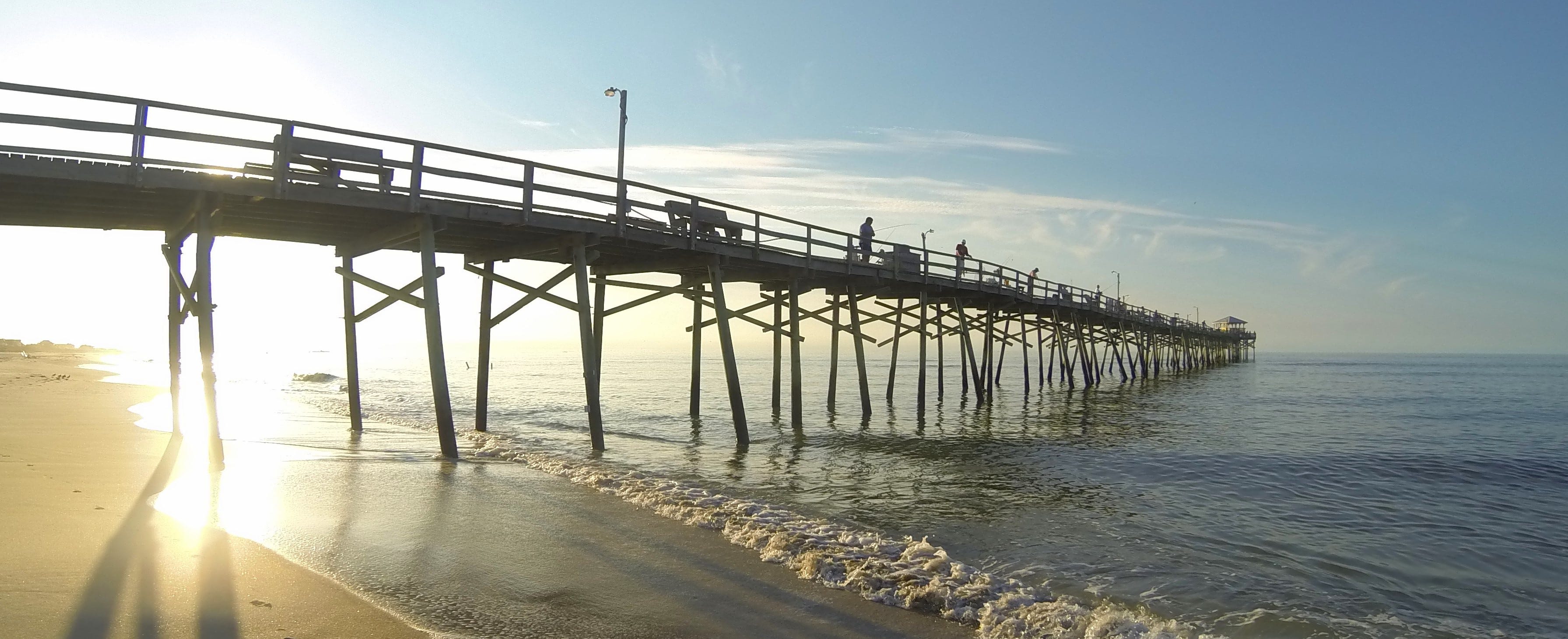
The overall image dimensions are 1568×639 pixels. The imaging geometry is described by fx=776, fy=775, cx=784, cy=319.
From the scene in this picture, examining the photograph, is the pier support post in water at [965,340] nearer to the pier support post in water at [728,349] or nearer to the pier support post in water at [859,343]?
the pier support post in water at [859,343]

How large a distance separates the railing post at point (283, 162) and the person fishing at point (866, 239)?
1304cm

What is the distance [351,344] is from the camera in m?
13.9

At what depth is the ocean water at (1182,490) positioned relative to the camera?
681cm

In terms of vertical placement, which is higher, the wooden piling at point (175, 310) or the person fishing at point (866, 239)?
the person fishing at point (866, 239)

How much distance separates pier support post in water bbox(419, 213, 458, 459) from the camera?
11.2 metres

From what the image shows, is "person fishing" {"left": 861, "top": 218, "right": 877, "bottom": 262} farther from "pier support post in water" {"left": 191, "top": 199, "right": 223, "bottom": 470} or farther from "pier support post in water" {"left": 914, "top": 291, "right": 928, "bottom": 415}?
"pier support post in water" {"left": 191, "top": 199, "right": 223, "bottom": 470}

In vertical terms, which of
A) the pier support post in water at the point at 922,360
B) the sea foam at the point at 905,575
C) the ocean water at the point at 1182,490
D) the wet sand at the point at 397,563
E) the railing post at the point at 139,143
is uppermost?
the railing post at the point at 139,143

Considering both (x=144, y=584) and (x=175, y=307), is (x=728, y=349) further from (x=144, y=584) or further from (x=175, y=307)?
(x=144, y=584)

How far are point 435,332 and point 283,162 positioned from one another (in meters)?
2.98

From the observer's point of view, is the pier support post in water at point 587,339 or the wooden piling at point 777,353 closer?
the pier support post in water at point 587,339

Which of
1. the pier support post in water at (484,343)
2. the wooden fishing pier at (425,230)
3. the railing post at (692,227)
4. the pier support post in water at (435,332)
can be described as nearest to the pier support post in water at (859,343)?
the wooden fishing pier at (425,230)

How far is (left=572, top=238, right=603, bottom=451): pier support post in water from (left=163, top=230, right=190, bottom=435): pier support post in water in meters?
5.31

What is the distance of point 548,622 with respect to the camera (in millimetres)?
4965

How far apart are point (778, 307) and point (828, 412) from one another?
12.2 feet
